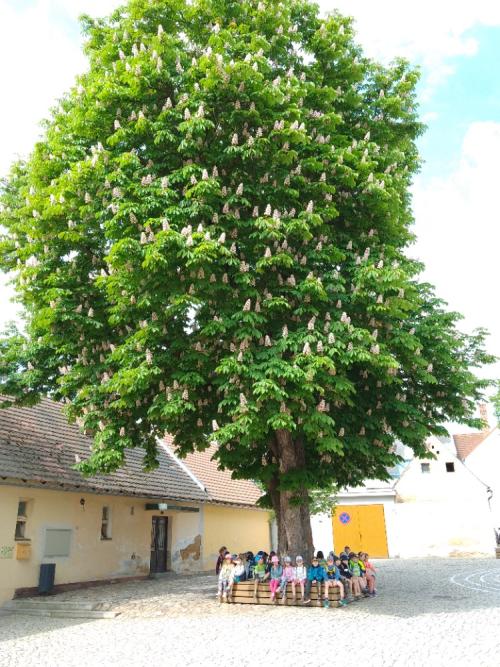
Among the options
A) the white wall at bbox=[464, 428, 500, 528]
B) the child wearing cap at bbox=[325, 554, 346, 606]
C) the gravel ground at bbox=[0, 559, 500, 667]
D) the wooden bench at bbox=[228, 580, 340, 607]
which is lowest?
the gravel ground at bbox=[0, 559, 500, 667]

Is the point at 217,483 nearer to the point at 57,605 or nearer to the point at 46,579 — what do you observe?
the point at 46,579

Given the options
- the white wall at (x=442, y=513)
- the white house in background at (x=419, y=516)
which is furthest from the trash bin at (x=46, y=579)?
the white wall at (x=442, y=513)

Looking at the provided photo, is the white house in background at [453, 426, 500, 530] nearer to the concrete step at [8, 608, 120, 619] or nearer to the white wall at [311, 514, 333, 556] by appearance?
the white wall at [311, 514, 333, 556]

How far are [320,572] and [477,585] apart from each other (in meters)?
6.94

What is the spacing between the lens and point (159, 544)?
933 inches

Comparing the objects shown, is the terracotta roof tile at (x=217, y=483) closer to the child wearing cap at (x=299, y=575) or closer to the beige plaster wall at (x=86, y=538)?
the beige plaster wall at (x=86, y=538)

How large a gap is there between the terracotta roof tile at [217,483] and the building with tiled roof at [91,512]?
0.24 ft

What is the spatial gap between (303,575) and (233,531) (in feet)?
50.5

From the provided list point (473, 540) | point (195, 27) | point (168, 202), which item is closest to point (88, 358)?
point (168, 202)

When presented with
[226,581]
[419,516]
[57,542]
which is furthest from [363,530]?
[226,581]

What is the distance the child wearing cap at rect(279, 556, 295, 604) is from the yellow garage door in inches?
826

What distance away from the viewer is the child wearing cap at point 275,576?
13.8 m

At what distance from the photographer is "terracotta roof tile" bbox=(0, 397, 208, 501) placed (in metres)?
16.8

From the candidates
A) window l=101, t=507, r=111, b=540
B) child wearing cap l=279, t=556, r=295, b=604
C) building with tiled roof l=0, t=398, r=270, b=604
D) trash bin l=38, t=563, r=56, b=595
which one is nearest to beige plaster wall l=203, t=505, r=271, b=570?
building with tiled roof l=0, t=398, r=270, b=604
